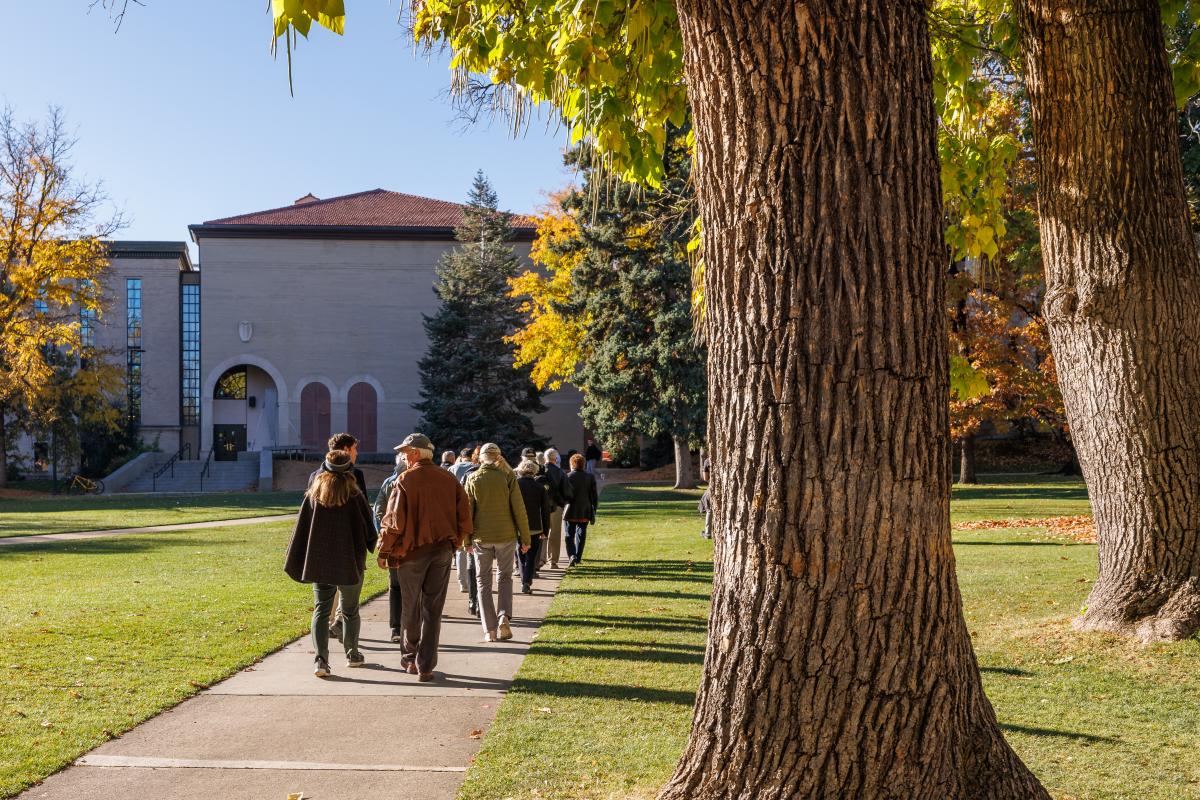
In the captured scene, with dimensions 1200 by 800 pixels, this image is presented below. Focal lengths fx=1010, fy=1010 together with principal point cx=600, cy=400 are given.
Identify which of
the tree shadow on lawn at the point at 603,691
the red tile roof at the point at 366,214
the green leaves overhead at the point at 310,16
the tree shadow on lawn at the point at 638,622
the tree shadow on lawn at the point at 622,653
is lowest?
the tree shadow on lawn at the point at 638,622

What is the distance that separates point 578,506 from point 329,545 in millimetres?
7502

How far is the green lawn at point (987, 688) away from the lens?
17.3 ft

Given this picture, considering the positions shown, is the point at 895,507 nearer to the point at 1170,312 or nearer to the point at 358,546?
the point at 1170,312

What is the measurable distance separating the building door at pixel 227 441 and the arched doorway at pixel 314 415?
3675 millimetres

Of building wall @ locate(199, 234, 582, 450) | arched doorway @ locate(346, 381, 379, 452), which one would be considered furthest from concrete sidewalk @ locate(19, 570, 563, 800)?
building wall @ locate(199, 234, 582, 450)

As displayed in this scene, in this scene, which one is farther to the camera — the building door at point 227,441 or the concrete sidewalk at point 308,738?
the building door at point 227,441

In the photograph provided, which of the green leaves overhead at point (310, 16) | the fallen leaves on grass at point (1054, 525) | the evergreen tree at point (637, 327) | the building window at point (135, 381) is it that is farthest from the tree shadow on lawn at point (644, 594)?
the building window at point (135, 381)

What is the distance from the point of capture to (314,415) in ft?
165

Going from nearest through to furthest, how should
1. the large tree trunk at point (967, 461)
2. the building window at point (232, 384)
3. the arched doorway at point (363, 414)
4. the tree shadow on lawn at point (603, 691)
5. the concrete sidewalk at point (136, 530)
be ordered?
the tree shadow on lawn at point (603, 691)
the concrete sidewalk at point (136, 530)
the large tree trunk at point (967, 461)
the arched doorway at point (363, 414)
the building window at point (232, 384)

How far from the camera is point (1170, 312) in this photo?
23.5ft

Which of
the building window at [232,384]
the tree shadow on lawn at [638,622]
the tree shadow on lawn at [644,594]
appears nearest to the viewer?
the tree shadow on lawn at [638,622]

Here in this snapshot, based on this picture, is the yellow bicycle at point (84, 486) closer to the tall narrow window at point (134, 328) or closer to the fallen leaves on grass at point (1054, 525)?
the tall narrow window at point (134, 328)

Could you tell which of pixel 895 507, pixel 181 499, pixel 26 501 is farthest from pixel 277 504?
pixel 895 507

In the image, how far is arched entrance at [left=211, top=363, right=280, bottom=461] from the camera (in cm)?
5078
